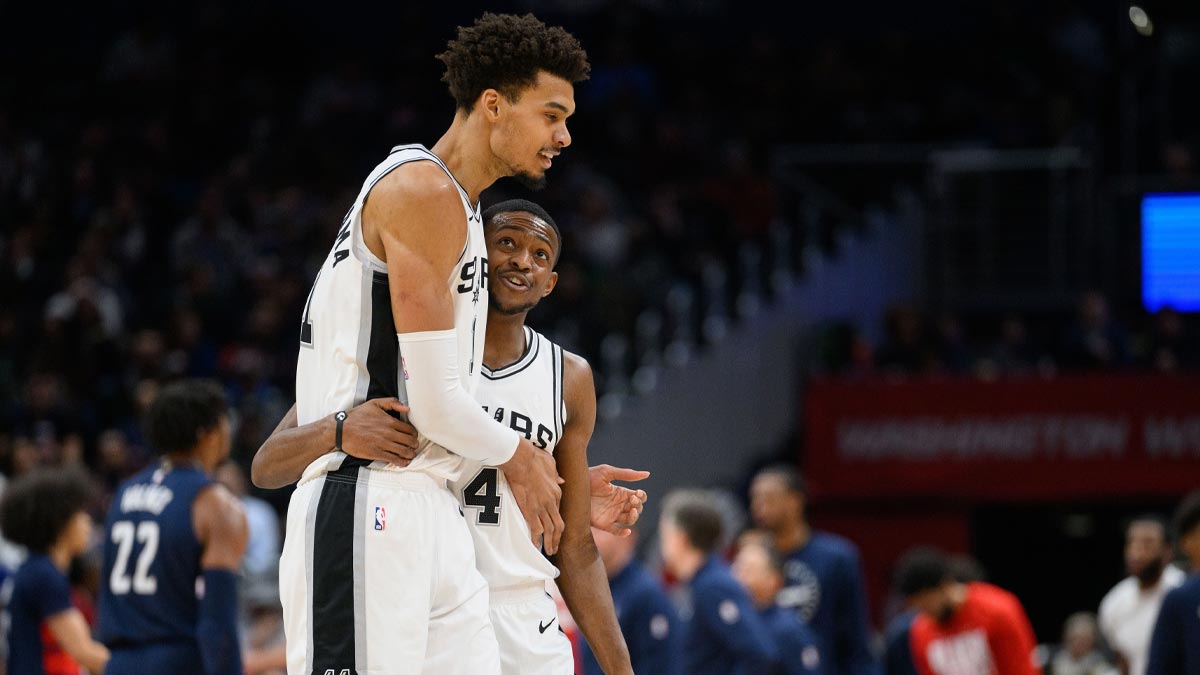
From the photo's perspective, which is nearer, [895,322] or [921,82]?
[895,322]

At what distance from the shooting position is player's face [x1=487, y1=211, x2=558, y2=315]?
457 centimetres

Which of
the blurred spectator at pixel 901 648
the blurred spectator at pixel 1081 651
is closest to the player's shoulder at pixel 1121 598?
the blurred spectator at pixel 901 648

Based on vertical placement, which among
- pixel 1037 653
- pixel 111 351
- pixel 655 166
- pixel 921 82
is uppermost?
pixel 921 82

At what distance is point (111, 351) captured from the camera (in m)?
13.7

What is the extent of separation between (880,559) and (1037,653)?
1.52 m

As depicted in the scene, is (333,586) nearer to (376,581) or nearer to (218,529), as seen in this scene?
(376,581)

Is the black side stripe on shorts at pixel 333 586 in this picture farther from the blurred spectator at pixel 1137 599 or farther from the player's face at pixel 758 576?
the blurred spectator at pixel 1137 599

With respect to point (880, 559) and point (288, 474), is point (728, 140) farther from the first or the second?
point (288, 474)

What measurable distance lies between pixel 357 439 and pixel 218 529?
7.55 ft

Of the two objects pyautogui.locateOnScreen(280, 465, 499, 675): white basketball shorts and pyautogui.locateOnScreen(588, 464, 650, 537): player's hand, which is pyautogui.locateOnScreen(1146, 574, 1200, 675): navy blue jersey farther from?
pyautogui.locateOnScreen(280, 465, 499, 675): white basketball shorts

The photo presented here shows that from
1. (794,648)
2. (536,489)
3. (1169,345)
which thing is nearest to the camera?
(536,489)

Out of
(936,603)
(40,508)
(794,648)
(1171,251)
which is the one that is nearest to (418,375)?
(40,508)

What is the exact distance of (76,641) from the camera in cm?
651

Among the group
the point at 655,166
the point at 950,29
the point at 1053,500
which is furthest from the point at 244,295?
the point at 950,29
